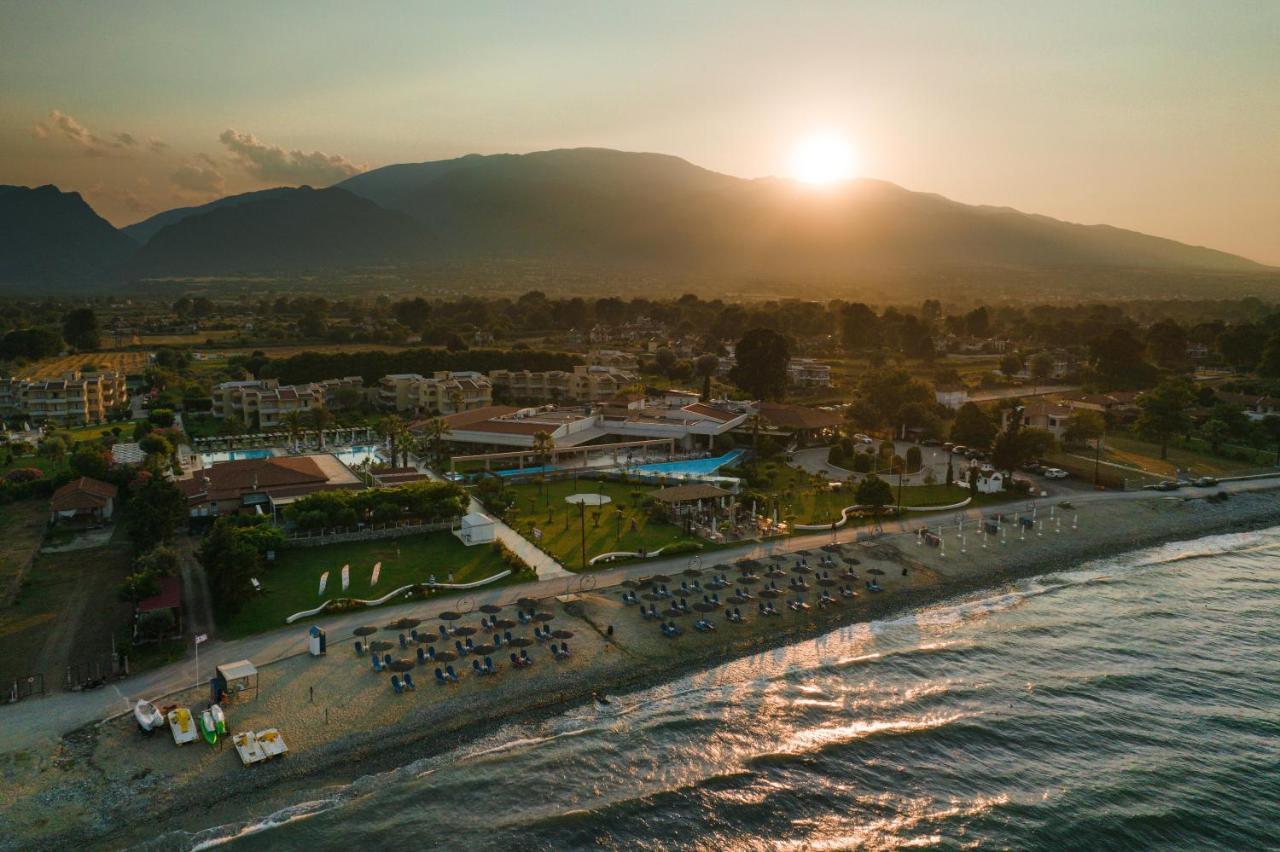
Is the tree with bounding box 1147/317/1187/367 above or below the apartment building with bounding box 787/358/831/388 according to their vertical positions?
above

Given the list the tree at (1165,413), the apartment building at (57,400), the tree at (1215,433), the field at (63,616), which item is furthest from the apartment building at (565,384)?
the tree at (1215,433)

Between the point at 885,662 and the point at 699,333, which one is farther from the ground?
the point at 699,333

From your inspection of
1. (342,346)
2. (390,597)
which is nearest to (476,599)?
(390,597)

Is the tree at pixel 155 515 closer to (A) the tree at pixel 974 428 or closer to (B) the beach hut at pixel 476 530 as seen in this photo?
(B) the beach hut at pixel 476 530

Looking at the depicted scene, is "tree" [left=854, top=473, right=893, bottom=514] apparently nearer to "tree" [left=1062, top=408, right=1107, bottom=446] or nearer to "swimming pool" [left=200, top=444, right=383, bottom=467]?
"tree" [left=1062, top=408, right=1107, bottom=446]

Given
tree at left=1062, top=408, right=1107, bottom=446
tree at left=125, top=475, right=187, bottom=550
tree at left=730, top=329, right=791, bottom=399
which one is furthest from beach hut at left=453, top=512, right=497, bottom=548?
tree at left=1062, top=408, right=1107, bottom=446

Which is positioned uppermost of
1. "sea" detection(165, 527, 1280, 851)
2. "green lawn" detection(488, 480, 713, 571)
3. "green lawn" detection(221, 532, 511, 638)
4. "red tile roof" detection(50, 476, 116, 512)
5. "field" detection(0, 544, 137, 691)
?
"red tile roof" detection(50, 476, 116, 512)

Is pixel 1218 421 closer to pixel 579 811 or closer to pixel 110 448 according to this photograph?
pixel 579 811
